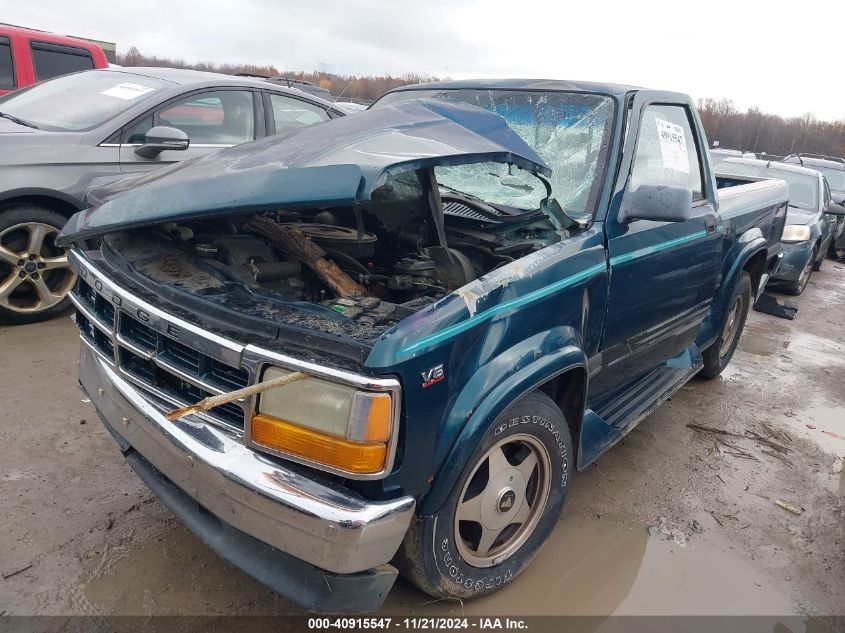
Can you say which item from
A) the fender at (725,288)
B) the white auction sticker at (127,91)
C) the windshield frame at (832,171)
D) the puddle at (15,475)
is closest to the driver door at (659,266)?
the fender at (725,288)

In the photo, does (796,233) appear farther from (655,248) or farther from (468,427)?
(468,427)

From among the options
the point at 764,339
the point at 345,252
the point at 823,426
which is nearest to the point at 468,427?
the point at 345,252

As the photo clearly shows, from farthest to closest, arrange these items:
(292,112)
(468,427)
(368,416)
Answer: (292,112) → (468,427) → (368,416)

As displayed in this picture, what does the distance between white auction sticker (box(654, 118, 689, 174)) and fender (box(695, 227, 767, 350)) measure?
91 cm

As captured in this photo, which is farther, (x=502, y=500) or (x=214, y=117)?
(x=214, y=117)

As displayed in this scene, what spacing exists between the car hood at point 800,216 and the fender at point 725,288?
4244mm

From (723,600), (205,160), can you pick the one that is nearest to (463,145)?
(205,160)

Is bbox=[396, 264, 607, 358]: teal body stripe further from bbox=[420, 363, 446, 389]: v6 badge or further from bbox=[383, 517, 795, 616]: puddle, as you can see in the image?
bbox=[383, 517, 795, 616]: puddle

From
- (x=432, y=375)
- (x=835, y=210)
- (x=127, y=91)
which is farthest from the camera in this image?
(x=835, y=210)

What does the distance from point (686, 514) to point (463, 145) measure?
2.13m

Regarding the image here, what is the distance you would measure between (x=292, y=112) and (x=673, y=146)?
330 cm

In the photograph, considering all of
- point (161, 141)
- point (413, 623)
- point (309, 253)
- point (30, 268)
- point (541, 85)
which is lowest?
point (413, 623)

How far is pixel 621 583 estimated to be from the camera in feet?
8.19

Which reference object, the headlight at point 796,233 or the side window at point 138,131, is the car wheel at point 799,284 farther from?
the side window at point 138,131
